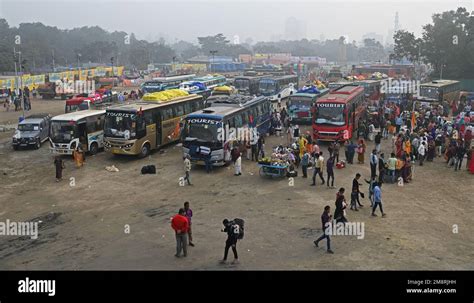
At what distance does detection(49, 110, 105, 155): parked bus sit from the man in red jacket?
44.5 feet

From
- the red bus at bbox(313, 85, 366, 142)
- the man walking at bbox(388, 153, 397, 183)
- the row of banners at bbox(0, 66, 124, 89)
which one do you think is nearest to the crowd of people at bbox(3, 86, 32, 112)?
the row of banners at bbox(0, 66, 124, 89)

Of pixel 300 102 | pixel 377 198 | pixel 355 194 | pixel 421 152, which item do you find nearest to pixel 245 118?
pixel 421 152

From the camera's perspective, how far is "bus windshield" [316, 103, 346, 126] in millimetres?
26203

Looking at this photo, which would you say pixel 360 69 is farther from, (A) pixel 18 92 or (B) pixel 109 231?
(B) pixel 109 231

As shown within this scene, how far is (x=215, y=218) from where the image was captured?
15453 mm

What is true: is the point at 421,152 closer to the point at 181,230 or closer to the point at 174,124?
the point at 174,124

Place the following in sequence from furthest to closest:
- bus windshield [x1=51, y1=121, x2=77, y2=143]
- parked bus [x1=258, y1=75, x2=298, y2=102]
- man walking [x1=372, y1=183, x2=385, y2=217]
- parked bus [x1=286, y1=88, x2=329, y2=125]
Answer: parked bus [x1=258, y1=75, x2=298, y2=102] < parked bus [x1=286, y1=88, x2=329, y2=125] < bus windshield [x1=51, y1=121, x2=77, y2=143] < man walking [x1=372, y1=183, x2=385, y2=217]

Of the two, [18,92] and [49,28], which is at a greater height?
[49,28]

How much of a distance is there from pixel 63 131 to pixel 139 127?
3.91 m

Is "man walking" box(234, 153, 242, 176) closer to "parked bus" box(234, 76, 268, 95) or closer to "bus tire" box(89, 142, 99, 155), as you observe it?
"bus tire" box(89, 142, 99, 155)

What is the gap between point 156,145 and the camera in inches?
1001

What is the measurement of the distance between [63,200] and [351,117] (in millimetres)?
16974

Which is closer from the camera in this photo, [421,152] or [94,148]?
[421,152]

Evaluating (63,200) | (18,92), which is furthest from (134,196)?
(18,92)
